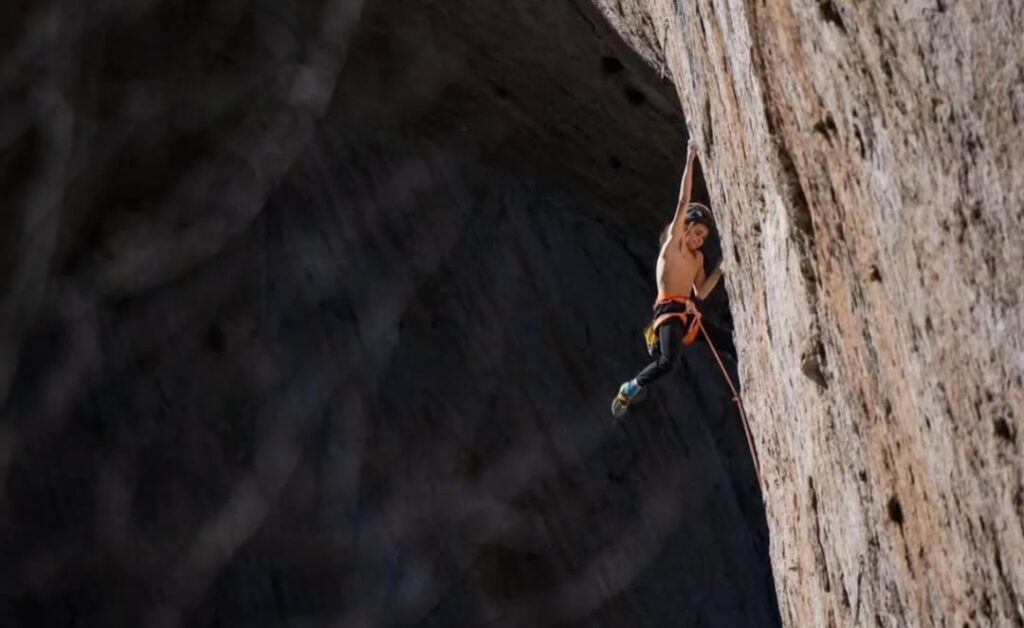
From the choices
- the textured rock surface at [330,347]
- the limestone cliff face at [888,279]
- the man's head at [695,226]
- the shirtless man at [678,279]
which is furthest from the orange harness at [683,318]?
the limestone cliff face at [888,279]

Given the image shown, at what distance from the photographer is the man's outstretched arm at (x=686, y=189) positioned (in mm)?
4773

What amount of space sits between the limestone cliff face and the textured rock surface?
3.14 meters

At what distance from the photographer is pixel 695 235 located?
5.48 m

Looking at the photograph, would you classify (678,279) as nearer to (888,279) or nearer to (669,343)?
(669,343)

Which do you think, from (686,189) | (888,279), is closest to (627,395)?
(686,189)

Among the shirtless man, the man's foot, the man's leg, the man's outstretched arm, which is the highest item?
the man's outstretched arm

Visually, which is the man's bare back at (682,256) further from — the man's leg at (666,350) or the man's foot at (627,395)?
the man's foot at (627,395)

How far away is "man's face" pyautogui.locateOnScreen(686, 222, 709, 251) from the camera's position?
546 centimetres

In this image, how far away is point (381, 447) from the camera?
738 centimetres

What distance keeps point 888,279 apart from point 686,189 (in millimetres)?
2283

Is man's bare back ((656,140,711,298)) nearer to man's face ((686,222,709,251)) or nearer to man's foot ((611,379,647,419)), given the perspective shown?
man's face ((686,222,709,251))

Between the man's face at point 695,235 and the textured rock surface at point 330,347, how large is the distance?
52.6 inches

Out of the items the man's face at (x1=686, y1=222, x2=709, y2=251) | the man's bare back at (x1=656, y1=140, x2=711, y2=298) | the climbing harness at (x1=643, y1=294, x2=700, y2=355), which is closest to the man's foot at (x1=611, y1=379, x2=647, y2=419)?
the climbing harness at (x1=643, y1=294, x2=700, y2=355)

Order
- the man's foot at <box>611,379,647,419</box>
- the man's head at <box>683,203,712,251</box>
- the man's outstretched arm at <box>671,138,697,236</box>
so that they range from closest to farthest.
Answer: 1. the man's outstretched arm at <box>671,138,697,236</box>
2. the man's head at <box>683,203,712,251</box>
3. the man's foot at <box>611,379,647,419</box>
